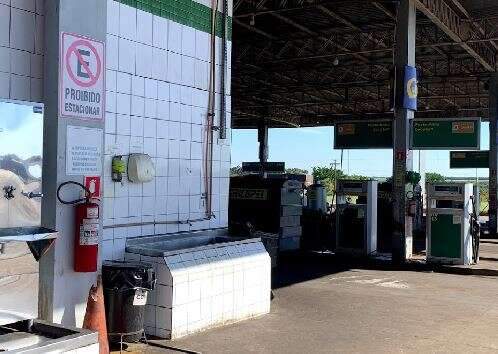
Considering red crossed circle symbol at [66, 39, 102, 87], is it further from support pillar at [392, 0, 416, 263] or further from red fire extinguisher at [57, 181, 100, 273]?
support pillar at [392, 0, 416, 263]

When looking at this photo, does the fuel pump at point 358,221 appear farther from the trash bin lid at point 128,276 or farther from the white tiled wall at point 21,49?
the white tiled wall at point 21,49

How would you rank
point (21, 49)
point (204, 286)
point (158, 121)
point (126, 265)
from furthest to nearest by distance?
1. point (158, 121)
2. point (204, 286)
3. point (126, 265)
4. point (21, 49)

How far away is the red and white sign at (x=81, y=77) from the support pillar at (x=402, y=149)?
807 cm

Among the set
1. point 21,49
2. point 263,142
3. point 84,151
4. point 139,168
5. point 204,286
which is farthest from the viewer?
point 263,142

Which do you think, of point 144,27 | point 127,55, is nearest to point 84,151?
point 127,55

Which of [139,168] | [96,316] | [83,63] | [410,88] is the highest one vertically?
[410,88]

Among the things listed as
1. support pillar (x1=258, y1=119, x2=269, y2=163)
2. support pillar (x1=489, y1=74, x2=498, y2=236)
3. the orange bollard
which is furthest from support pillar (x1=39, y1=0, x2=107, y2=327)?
support pillar (x1=258, y1=119, x2=269, y2=163)

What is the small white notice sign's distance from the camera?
5223mm

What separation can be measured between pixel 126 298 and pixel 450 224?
326 inches

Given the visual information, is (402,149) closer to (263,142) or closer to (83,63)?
→ (83,63)

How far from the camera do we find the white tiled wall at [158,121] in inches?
242

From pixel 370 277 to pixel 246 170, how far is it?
75.4 feet

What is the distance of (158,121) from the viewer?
22.0ft

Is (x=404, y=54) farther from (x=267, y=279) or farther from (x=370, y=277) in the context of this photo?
(x=267, y=279)
